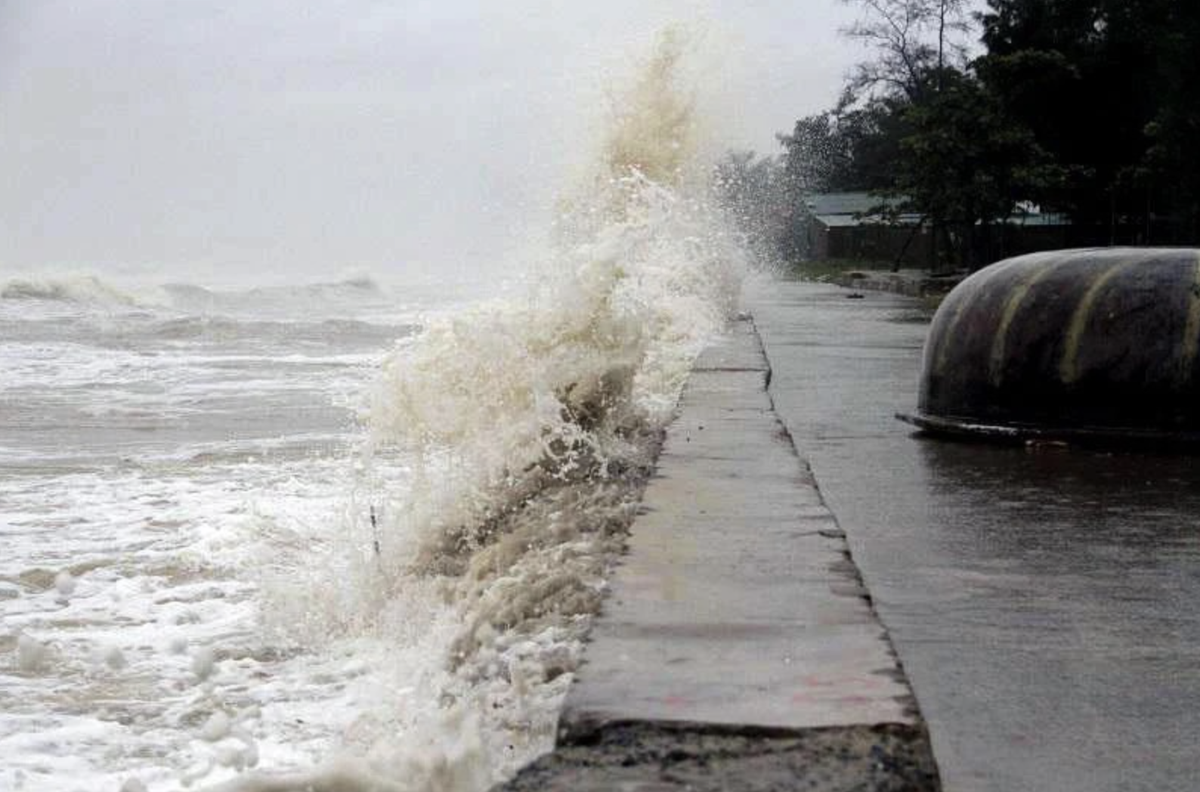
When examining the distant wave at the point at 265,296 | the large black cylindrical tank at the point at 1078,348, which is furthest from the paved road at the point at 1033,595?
the distant wave at the point at 265,296

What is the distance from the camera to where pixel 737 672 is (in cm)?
244

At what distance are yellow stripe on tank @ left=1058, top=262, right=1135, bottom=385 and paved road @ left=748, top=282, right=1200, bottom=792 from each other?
1.00ft

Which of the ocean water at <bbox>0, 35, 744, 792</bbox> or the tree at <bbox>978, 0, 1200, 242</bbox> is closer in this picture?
the ocean water at <bbox>0, 35, 744, 792</bbox>

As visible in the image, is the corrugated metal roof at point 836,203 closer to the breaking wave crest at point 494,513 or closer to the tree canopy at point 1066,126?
the tree canopy at point 1066,126

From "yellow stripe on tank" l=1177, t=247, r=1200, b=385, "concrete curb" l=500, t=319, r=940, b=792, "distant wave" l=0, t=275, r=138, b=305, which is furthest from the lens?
"distant wave" l=0, t=275, r=138, b=305

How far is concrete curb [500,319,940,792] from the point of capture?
6.56 ft

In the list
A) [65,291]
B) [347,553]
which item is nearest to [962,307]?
[347,553]

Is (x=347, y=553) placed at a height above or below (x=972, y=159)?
below

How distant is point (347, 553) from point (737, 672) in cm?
303

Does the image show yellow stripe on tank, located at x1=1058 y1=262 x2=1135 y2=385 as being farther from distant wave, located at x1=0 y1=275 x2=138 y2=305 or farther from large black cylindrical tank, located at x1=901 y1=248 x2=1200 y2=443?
distant wave, located at x1=0 y1=275 x2=138 y2=305

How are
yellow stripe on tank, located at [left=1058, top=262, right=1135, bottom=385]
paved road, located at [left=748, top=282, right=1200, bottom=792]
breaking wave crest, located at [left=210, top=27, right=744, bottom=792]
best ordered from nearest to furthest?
paved road, located at [left=748, top=282, right=1200, bottom=792] < breaking wave crest, located at [left=210, top=27, right=744, bottom=792] < yellow stripe on tank, located at [left=1058, top=262, right=1135, bottom=385]

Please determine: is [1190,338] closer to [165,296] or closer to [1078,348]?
[1078,348]

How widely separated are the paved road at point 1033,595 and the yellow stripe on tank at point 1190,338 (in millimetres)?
315

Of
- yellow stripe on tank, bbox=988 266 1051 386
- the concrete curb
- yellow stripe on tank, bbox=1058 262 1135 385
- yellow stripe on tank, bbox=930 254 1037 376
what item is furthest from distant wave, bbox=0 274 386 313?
the concrete curb
